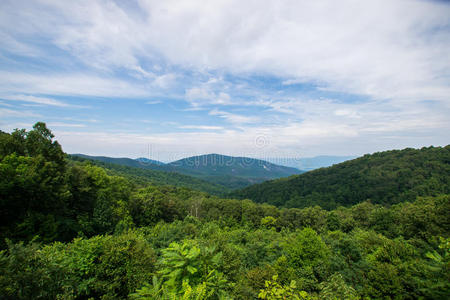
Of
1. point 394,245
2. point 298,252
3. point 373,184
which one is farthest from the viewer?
point 373,184

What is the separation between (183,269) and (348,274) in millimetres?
16846

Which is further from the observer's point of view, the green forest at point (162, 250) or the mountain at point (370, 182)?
the mountain at point (370, 182)

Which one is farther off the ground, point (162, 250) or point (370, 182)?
point (162, 250)

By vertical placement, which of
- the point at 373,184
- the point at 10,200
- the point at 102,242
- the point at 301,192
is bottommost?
the point at 301,192

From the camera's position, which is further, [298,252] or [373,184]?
[373,184]

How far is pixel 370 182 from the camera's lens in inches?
3967

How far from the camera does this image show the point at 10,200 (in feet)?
55.4

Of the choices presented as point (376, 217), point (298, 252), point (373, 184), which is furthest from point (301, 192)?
point (298, 252)

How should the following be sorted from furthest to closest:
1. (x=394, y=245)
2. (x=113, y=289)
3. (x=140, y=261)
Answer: (x=394, y=245) < (x=140, y=261) < (x=113, y=289)

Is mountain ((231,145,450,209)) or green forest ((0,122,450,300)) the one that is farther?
mountain ((231,145,450,209))

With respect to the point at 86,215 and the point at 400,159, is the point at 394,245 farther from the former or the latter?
the point at 400,159

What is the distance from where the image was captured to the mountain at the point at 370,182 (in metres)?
81.2

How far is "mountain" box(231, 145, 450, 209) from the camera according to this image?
8125 cm

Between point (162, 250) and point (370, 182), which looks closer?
point (162, 250)
